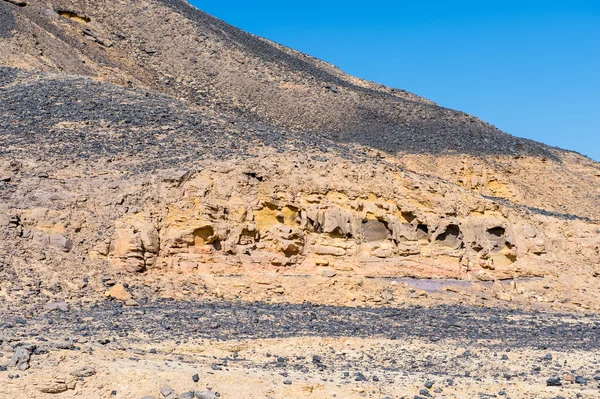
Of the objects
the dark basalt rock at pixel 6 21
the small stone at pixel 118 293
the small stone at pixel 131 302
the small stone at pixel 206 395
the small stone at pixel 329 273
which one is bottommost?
the small stone at pixel 206 395

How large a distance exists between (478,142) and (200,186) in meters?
18.3

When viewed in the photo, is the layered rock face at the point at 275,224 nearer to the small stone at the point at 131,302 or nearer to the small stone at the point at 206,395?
the small stone at the point at 131,302

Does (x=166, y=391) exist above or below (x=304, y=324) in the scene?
below

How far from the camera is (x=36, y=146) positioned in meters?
21.2

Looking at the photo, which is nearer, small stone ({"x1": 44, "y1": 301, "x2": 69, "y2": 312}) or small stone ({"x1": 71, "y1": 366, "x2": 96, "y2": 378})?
small stone ({"x1": 71, "y1": 366, "x2": 96, "y2": 378})

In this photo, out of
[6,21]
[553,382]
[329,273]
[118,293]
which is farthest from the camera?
[6,21]

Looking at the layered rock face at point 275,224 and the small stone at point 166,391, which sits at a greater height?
the layered rock face at point 275,224

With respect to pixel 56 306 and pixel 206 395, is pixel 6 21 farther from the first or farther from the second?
pixel 206 395

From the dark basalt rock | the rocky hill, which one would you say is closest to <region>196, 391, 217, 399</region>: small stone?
the rocky hill

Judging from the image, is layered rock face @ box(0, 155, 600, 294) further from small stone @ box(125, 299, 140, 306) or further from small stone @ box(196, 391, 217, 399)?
small stone @ box(196, 391, 217, 399)

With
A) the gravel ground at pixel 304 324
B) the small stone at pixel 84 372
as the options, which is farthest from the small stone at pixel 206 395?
the gravel ground at pixel 304 324

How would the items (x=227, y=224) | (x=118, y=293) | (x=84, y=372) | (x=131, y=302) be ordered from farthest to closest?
(x=227, y=224) < (x=118, y=293) < (x=131, y=302) < (x=84, y=372)

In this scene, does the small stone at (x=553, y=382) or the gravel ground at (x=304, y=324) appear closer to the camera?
the small stone at (x=553, y=382)

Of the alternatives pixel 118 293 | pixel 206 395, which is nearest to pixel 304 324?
pixel 118 293
